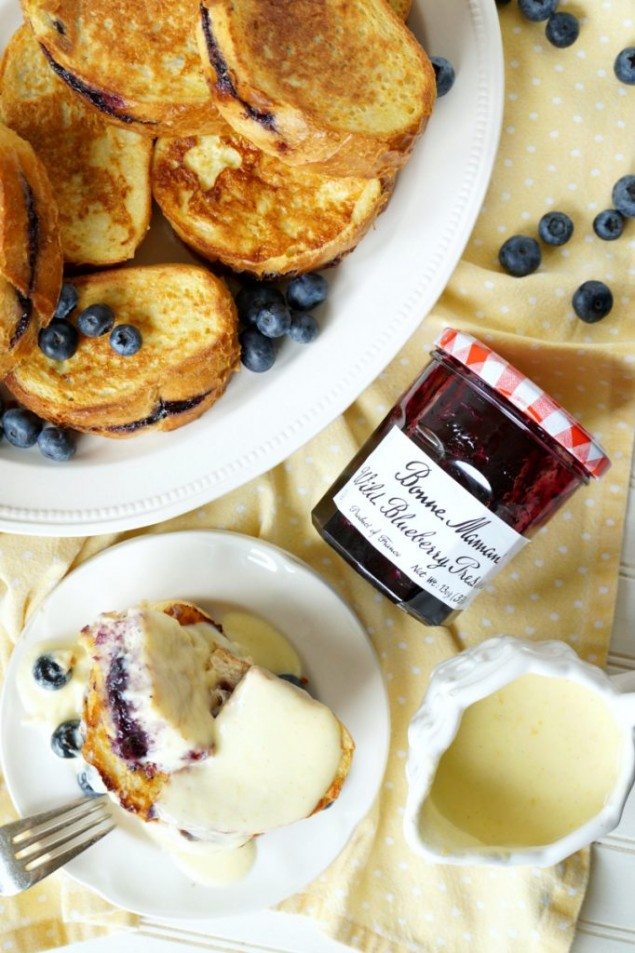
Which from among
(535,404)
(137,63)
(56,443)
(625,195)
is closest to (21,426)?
(56,443)

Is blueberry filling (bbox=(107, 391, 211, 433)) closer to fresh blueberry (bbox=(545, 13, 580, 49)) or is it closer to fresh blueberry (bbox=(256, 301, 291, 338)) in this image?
fresh blueberry (bbox=(256, 301, 291, 338))

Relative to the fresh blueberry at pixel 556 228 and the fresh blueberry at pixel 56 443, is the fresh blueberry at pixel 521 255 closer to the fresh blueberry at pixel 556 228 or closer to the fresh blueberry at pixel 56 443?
the fresh blueberry at pixel 556 228

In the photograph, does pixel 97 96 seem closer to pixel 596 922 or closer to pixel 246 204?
pixel 246 204

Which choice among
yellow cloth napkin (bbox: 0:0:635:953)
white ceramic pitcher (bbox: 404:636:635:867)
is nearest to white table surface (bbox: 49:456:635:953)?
yellow cloth napkin (bbox: 0:0:635:953)

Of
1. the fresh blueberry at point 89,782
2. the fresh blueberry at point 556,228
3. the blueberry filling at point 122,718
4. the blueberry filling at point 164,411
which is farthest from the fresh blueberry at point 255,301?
the fresh blueberry at point 89,782

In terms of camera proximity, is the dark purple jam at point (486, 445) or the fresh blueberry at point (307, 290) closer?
the dark purple jam at point (486, 445)

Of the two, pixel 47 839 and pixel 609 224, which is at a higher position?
pixel 609 224

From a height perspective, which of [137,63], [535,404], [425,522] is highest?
[137,63]
